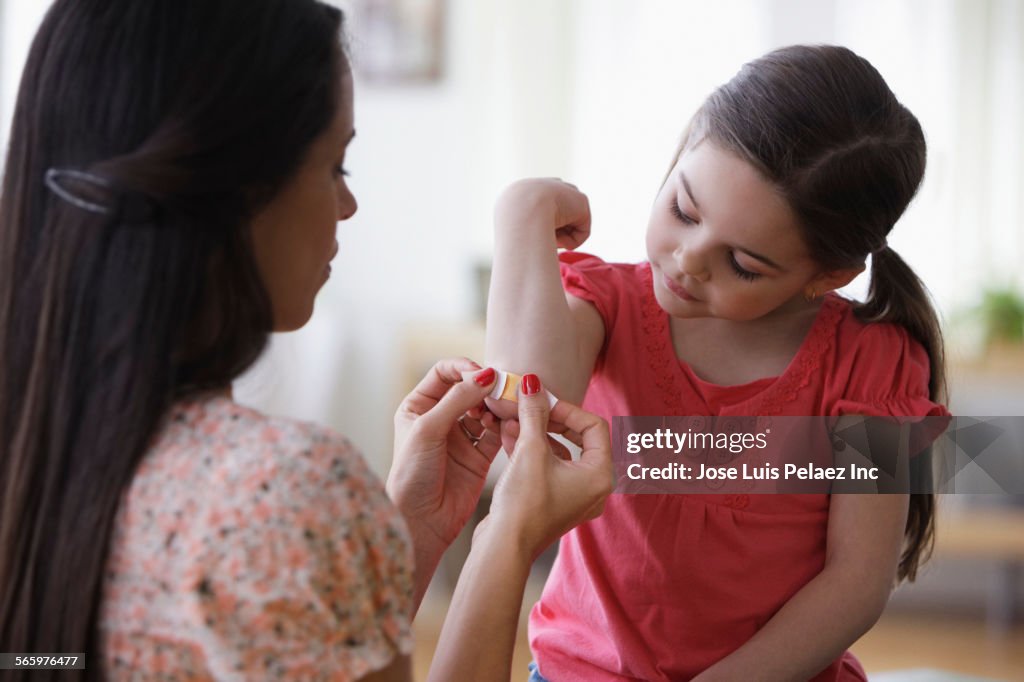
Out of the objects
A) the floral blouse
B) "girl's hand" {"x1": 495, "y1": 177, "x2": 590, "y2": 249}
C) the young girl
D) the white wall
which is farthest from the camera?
the white wall

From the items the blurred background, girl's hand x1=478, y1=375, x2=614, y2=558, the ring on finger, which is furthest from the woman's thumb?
the blurred background

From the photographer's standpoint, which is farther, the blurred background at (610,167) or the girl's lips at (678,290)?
the blurred background at (610,167)

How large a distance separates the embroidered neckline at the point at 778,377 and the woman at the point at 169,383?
0.47 m

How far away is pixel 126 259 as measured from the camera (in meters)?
0.75

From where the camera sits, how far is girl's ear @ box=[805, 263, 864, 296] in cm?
111

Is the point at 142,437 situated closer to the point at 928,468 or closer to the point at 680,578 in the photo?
the point at 680,578

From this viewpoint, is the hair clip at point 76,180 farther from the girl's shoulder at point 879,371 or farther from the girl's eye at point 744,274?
the girl's shoulder at point 879,371

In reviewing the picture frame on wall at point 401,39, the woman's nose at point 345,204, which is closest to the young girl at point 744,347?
the woman's nose at point 345,204

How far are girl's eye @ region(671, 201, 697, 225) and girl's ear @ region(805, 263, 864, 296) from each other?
0.15 meters

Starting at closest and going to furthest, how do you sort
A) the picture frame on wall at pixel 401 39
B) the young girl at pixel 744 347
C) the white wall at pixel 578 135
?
the young girl at pixel 744 347 < the white wall at pixel 578 135 < the picture frame on wall at pixel 401 39

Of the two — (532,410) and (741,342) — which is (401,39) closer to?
(741,342)

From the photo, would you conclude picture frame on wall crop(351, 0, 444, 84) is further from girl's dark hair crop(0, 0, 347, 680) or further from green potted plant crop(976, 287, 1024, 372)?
girl's dark hair crop(0, 0, 347, 680)

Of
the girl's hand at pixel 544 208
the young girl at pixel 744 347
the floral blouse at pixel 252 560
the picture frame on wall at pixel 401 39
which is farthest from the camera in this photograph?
the picture frame on wall at pixel 401 39

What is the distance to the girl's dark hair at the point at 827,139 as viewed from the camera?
3.35 ft
